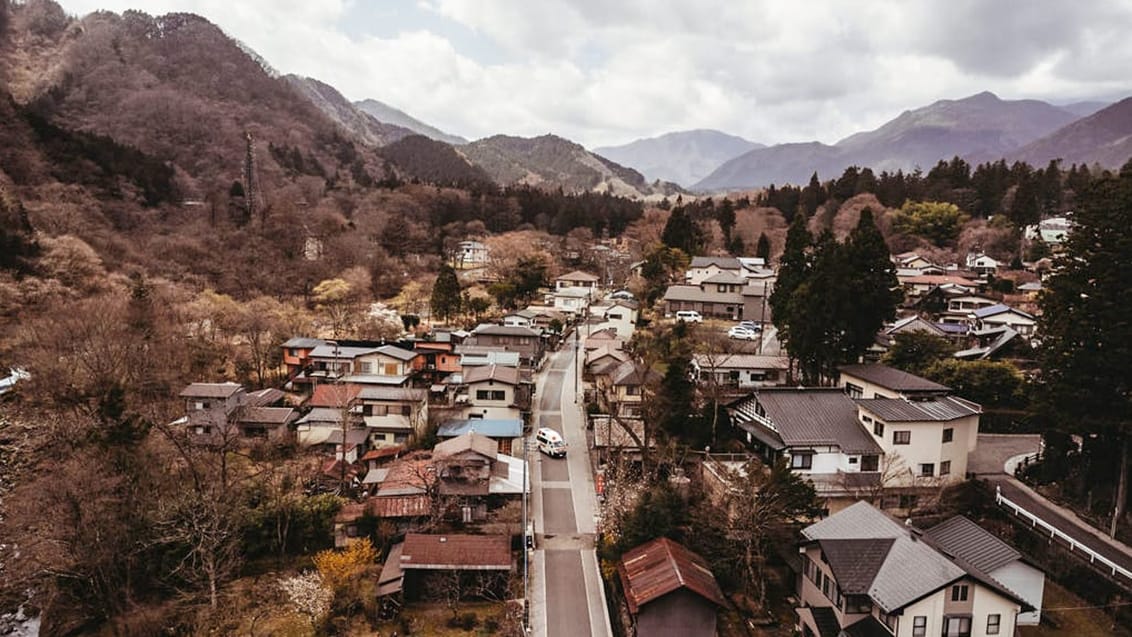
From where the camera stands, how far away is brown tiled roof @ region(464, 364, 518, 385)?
25245 millimetres

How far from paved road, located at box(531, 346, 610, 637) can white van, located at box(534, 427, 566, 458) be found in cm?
20

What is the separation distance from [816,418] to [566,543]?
8592 mm

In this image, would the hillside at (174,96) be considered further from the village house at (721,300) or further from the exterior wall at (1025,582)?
the exterior wall at (1025,582)

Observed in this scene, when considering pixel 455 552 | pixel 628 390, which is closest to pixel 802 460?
pixel 628 390

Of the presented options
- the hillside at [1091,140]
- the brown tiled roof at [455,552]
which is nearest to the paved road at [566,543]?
the brown tiled roof at [455,552]

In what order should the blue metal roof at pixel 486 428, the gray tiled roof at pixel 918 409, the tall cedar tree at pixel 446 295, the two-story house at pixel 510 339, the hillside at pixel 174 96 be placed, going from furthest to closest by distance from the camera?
the hillside at pixel 174 96 < the tall cedar tree at pixel 446 295 < the two-story house at pixel 510 339 < the blue metal roof at pixel 486 428 < the gray tiled roof at pixel 918 409

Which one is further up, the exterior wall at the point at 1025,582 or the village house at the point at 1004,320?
the village house at the point at 1004,320

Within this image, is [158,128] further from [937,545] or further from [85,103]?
[937,545]

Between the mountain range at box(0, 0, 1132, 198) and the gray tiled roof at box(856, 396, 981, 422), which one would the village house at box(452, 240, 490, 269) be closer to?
the mountain range at box(0, 0, 1132, 198)

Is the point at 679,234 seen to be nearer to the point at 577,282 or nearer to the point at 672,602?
the point at 577,282

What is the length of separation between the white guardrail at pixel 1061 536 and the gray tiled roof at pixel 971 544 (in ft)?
6.33

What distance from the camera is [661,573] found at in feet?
49.3

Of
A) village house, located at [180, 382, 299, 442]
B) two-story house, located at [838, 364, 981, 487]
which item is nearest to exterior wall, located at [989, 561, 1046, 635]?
two-story house, located at [838, 364, 981, 487]

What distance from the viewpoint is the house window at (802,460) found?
18.9 metres
